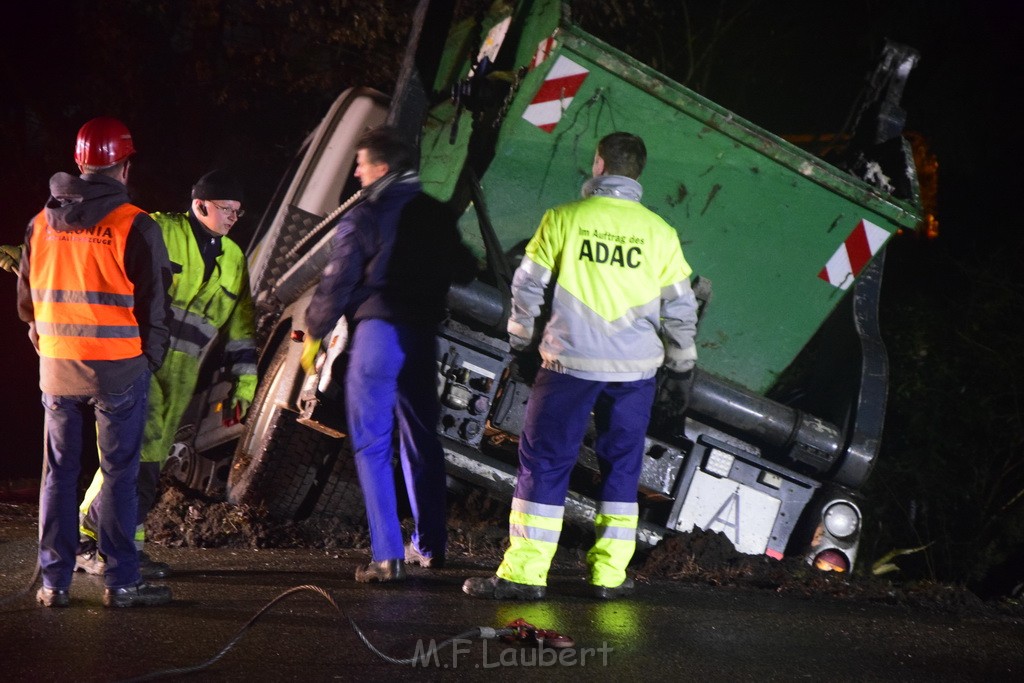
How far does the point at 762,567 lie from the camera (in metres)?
4.51

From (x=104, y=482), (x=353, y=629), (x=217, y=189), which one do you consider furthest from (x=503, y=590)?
(x=217, y=189)

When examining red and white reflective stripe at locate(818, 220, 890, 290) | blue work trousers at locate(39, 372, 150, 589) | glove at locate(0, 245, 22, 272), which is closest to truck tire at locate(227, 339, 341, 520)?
blue work trousers at locate(39, 372, 150, 589)

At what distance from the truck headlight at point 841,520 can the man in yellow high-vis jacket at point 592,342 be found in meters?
1.12

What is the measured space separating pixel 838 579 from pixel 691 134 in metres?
2.01

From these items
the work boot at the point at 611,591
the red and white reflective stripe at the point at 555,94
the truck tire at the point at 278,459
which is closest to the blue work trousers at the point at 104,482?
the truck tire at the point at 278,459

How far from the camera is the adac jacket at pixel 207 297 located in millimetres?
4031

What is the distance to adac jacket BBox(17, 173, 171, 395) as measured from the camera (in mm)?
3271

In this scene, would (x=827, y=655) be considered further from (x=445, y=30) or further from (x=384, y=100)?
(x=384, y=100)

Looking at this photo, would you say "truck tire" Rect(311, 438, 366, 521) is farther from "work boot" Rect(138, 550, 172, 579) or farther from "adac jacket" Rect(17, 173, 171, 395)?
"adac jacket" Rect(17, 173, 171, 395)

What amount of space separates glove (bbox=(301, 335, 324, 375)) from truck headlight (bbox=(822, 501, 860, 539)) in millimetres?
2304

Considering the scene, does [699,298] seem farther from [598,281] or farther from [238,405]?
[238,405]

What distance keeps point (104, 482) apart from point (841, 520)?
303 centimetres

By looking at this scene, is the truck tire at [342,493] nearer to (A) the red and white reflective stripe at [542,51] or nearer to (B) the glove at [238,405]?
(B) the glove at [238,405]

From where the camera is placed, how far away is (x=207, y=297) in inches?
161
